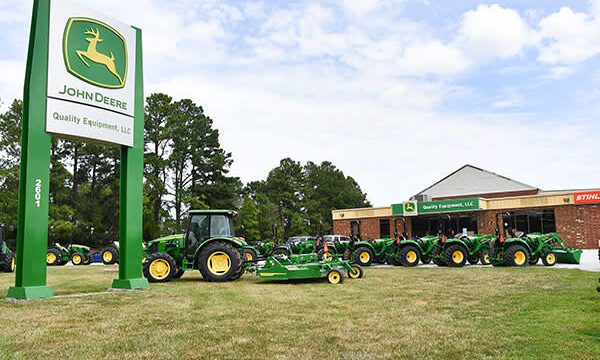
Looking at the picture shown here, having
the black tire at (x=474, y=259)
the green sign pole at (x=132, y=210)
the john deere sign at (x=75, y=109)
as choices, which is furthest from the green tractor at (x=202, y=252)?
the black tire at (x=474, y=259)

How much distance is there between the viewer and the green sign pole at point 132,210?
11562mm

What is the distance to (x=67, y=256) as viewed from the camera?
26.1m

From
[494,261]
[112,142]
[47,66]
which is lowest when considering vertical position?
[494,261]

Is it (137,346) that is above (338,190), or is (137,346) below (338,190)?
below

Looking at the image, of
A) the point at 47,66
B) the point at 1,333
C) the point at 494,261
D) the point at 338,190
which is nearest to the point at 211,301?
the point at 1,333

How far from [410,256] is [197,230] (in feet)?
29.0

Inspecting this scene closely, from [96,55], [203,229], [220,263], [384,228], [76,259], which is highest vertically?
[96,55]

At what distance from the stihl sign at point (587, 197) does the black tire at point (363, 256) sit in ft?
69.4

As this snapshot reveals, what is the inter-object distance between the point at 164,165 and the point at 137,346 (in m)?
38.1

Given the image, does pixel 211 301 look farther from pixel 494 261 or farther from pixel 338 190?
pixel 338 190

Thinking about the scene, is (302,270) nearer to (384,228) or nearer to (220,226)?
(220,226)

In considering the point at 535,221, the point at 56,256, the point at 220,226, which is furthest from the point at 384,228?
the point at 220,226

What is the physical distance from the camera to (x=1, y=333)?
21.1 ft

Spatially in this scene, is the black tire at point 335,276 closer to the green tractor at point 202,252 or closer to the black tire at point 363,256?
the green tractor at point 202,252
